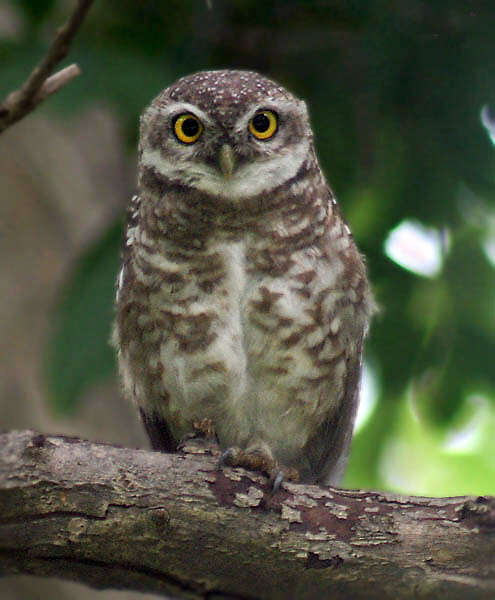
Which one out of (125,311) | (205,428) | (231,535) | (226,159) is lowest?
(231,535)

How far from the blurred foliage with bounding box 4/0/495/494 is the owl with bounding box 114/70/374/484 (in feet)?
0.36

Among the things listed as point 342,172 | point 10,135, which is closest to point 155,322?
point 342,172

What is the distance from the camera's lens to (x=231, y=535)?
7.77 feet

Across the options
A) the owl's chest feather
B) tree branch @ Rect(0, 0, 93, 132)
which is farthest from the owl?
tree branch @ Rect(0, 0, 93, 132)

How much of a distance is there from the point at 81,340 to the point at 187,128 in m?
0.74

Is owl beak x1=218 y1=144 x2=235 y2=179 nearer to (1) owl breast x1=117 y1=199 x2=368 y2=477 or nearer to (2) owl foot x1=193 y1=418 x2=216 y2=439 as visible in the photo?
(1) owl breast x1=117 y1=199 x2=368 y2=477

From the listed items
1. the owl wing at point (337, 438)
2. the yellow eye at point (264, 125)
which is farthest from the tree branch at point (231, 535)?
the yellow eye at point (264, 125)

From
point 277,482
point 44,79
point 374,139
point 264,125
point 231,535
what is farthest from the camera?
point 374,139

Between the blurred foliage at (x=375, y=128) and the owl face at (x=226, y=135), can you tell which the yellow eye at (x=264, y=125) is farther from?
the blurred foliage at (x=375, y=128)

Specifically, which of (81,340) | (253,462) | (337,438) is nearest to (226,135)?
(81,340)

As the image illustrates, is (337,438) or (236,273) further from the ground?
(236,273)

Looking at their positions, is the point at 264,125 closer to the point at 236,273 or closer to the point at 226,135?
the point at 226,135

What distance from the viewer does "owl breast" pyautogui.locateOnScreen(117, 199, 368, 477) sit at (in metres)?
2.98

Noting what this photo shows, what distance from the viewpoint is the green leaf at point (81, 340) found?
3.08m
